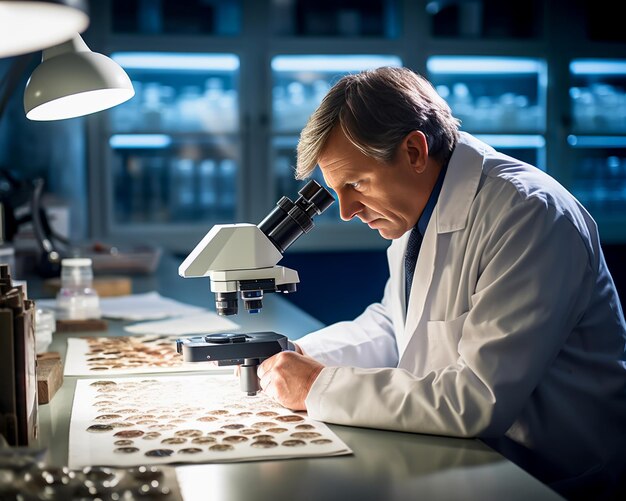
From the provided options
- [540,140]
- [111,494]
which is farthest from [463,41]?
[111,494]

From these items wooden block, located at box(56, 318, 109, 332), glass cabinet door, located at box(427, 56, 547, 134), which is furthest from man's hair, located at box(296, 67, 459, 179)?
glass cabinet door, located at box(427, 56, 547, 134)

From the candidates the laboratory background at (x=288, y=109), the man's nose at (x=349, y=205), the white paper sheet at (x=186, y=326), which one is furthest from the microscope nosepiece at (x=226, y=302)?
the laboratory background at (x=288, y=109)

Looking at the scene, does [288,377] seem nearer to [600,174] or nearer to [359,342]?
[359,342]

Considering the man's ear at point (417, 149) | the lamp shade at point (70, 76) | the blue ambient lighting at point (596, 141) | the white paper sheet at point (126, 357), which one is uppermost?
the lamp shade at point (70, 76)

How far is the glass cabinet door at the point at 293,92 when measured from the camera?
221 inches

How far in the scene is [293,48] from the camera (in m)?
5.53

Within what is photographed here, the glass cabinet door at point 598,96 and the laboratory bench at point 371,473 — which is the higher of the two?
the glass cabinet door at point 598,96

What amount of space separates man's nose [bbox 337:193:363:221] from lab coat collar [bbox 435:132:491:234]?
0.20 metres

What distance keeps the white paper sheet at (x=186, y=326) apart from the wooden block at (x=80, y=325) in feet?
0.25

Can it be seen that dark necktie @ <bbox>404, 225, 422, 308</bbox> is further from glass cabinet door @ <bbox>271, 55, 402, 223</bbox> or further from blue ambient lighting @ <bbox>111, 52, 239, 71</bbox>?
blue ambient lighting @ <bbox>111, 52, 239, 71</bbox>

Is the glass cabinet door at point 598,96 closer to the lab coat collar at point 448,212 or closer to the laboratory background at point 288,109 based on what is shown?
the laboratory background at point 288,109

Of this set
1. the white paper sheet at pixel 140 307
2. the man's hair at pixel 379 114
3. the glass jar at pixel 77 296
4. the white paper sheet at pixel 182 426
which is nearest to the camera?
the white paper sheet at pixel 182 426

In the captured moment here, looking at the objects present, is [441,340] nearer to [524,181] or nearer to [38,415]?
[524,181]

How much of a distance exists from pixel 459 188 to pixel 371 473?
32.0 inches
